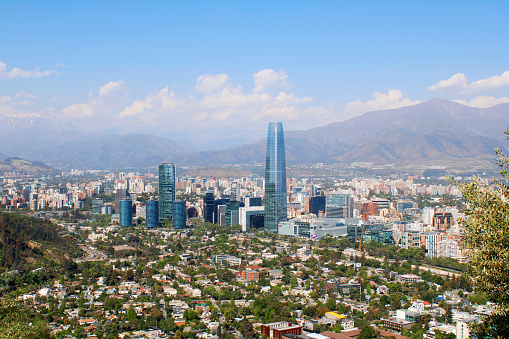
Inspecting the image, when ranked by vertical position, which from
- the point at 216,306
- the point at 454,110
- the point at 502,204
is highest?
the point at 454,110

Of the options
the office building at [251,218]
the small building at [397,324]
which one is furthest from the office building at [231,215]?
the small building at [397,324]

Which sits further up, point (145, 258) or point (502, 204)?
point (502, 204)

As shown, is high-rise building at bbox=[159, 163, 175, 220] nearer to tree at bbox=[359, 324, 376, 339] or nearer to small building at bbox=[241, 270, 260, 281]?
small building at bbox=[241, 270, 260, 281]

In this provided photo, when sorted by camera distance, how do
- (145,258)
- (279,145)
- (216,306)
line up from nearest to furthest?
(216,306)
(145,258)
(279,145)

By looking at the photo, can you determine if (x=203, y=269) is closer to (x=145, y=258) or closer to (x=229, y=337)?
(x=145, y=258)

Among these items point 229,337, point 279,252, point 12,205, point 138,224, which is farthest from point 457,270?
point 12,205

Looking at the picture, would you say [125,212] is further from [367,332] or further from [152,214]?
[367,332]

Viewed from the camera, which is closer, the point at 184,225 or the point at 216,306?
the point at 216,306
